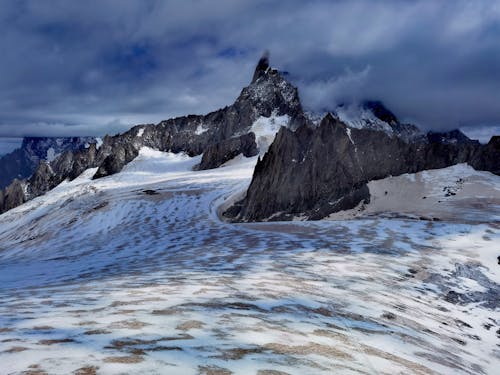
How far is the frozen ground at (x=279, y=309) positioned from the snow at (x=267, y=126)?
4015 inches

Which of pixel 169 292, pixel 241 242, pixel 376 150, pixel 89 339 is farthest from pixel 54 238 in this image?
pixel 89 339

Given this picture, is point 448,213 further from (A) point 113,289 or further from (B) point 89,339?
(B) point 89,339

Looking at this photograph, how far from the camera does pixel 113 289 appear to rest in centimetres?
1036

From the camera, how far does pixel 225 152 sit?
10888 cm

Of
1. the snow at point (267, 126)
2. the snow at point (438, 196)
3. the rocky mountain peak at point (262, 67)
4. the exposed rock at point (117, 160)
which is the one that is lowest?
the snow at point (438, 196)

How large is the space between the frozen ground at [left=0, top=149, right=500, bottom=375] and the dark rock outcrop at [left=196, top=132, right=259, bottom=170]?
3360 inches

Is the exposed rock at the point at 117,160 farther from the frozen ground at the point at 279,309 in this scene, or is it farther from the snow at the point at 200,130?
the frozen ground at the point at 279,309

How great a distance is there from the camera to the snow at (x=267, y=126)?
124m

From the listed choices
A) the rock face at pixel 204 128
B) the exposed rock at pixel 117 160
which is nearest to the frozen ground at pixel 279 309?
the exposed rock at pixel 117 160

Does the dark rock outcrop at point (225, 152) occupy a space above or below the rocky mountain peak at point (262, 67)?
below

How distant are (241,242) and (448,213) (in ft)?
48.9

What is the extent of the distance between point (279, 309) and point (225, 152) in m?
102

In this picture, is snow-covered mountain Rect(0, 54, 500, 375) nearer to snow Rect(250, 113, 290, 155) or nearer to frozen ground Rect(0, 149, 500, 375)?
frozen ground Rect(0, 149, 500, 375)

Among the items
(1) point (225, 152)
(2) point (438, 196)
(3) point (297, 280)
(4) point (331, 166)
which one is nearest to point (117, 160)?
(1) point (225, 152)
